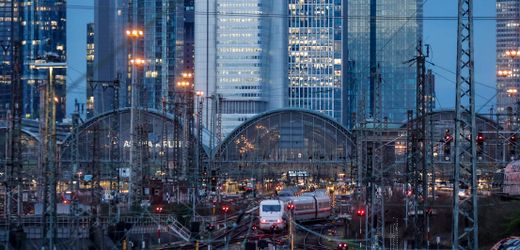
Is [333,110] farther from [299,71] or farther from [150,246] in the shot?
[150,246]

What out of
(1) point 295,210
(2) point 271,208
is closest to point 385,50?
(1) point 295,210

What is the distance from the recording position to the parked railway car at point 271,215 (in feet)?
156

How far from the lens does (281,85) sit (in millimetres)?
162750

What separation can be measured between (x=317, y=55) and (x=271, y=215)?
406 feet

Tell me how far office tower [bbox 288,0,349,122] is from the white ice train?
362 feet

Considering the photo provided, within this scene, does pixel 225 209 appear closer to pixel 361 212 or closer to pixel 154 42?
pixel 361 212

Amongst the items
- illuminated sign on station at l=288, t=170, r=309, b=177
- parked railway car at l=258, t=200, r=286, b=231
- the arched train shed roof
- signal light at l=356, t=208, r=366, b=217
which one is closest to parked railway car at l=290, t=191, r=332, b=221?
parked railway car at l=258, t=200, r=286, b=231

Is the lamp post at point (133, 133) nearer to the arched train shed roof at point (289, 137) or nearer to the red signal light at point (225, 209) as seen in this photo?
the red signal light at point (225, 209)

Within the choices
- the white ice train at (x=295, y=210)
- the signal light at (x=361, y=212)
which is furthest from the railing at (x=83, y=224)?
the signal light at (x=361, y=212)

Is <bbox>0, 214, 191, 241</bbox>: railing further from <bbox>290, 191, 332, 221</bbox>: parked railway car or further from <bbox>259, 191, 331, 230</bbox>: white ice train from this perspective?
<bbox>290, 191, 332, 221</bbox>: parked railway car

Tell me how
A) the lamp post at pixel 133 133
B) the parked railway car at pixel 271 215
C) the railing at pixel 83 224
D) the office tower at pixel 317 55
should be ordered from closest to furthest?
the railing at pixel 83 224 → the lamp post at pixel 133 133 → the parked railway car at pixel 271 215 → the office tower at pixel 317 55

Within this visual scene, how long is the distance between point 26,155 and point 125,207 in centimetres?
3554

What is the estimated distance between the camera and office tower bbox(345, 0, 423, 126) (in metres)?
178

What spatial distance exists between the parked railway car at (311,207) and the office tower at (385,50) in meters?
116
